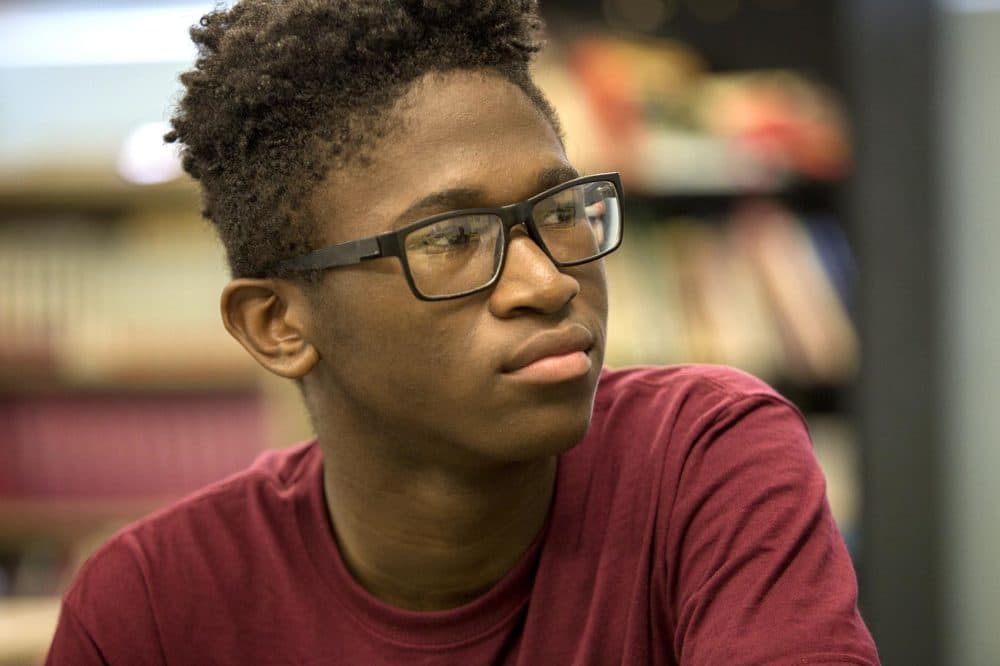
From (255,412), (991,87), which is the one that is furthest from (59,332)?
(991,87)

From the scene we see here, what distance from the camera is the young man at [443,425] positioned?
111 centimetres

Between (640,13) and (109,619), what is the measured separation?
6.21 feet

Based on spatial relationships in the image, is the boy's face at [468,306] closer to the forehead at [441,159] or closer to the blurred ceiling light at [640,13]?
the forehead at [441,159]

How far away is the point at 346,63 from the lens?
1.15 meters

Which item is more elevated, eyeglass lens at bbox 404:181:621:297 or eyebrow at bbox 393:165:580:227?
eyebrow at bbox 393:165:580:227

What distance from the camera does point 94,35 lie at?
10.1 feet

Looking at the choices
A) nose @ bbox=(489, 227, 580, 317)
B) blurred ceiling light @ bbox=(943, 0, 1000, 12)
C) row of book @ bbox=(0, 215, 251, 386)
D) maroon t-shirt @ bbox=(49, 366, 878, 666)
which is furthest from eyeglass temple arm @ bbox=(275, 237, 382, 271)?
blurred ceiling light @ bbox=(943, 0, 1000, 12)

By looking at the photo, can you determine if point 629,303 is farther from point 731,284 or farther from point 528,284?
point 528,284

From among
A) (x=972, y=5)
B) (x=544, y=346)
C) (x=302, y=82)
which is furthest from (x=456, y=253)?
(x=972, y=5)

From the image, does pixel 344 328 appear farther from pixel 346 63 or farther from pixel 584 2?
pixel 584 2

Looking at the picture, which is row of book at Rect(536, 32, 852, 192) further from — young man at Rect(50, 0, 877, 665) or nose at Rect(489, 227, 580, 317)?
nose at Rect(489, 227, 580, 317)

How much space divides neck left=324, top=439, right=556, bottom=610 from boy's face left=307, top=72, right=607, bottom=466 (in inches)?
2.5

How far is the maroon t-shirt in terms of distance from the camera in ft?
3.69

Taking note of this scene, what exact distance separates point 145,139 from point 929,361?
5.99ft
